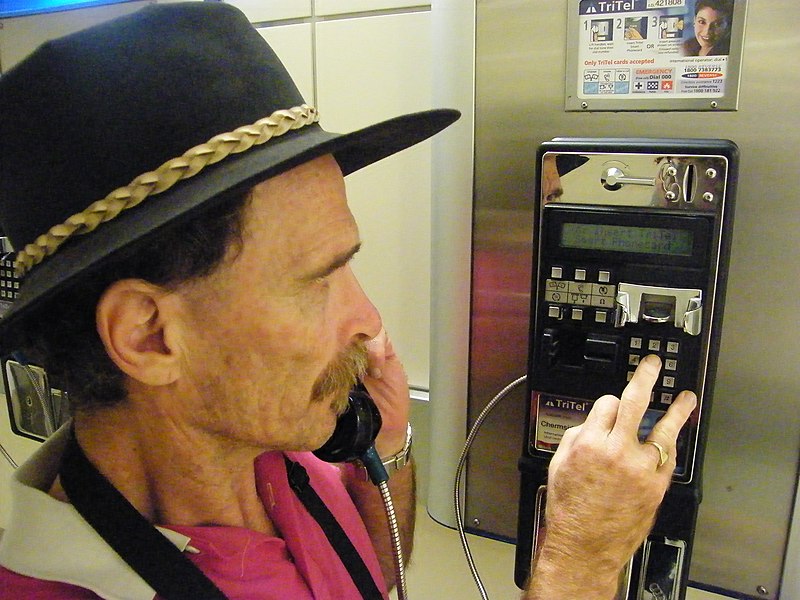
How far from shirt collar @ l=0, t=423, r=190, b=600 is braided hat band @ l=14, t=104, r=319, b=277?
245 millimetres

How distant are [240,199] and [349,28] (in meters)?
0.72

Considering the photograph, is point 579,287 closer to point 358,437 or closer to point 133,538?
point 358,437

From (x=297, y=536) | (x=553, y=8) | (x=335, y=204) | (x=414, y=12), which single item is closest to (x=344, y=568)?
(x=297, y=536)

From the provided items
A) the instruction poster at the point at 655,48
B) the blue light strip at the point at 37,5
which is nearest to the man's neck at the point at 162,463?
the instruction poster at the point at 655,48

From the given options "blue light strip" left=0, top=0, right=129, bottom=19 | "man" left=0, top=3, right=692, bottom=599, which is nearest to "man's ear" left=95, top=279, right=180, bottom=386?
"man" left=0, top=3, right=692, bottom=599

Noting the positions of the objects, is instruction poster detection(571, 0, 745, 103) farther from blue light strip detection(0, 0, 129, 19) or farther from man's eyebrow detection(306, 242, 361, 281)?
blue light strip detection(0, 0, 129, 19)

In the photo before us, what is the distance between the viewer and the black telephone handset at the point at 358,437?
3.21ft

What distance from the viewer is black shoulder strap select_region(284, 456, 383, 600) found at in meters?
0.93

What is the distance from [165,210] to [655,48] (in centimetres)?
60

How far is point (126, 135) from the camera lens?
620mm

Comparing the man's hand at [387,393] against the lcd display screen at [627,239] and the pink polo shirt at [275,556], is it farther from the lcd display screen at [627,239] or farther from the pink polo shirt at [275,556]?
the lcd display screen at [627,239]

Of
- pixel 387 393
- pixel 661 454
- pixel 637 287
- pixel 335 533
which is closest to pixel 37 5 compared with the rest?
pixel 387 393

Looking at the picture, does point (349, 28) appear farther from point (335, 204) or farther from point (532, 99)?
point (335, 204)

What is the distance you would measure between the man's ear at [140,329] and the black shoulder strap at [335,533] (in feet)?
0.93
